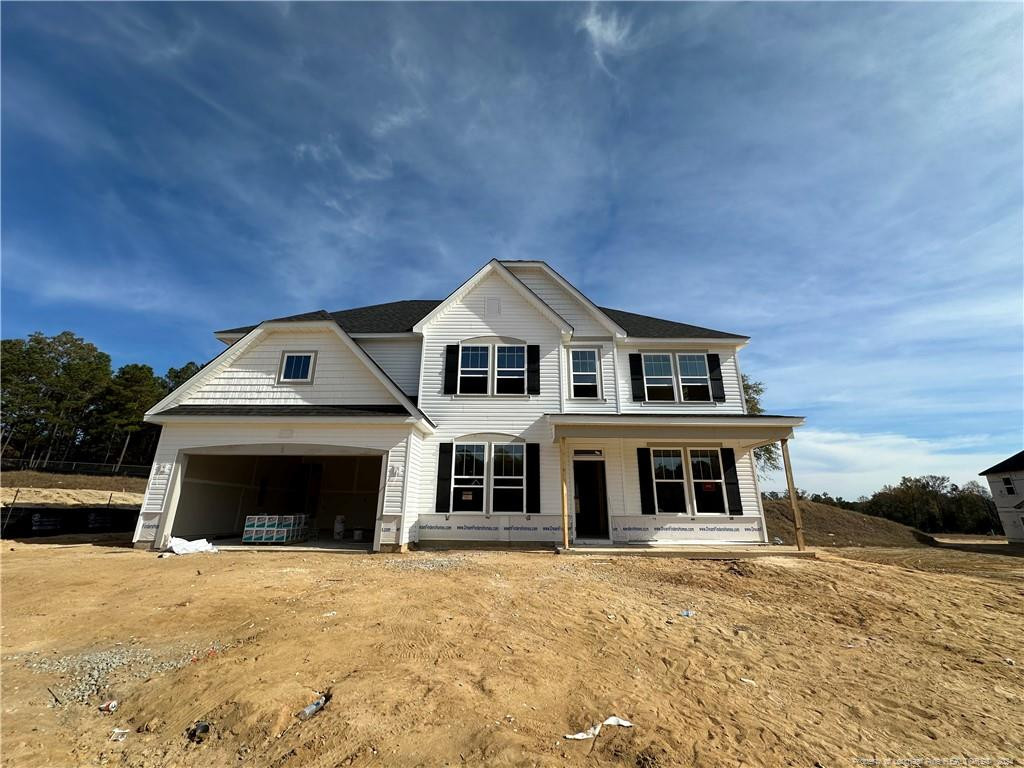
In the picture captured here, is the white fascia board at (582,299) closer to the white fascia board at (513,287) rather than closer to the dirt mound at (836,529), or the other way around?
the white fascia board at (513,287)

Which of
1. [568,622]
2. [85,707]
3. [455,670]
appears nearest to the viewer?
[85,707]

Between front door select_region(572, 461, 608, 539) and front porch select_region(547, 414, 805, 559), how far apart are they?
0.03 meters

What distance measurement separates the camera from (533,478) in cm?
1305

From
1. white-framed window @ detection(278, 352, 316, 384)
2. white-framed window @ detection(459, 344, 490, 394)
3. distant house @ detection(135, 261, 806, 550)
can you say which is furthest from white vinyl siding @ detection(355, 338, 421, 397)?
white-framed window @ detection(278, 352, 316, 384)

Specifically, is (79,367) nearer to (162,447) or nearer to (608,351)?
(162,447)

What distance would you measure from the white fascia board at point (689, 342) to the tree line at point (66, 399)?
181 feet

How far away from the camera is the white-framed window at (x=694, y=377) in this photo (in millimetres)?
14961

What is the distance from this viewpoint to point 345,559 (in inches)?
400

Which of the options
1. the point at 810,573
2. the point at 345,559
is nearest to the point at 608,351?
the point at 810,573

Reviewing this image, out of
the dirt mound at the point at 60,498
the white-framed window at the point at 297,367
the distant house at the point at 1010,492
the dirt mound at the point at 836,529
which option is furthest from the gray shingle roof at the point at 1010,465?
the dirt mound at the point at 60,498

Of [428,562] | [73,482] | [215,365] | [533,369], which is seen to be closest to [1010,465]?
[533,369]

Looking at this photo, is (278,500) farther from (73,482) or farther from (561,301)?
(73,482)

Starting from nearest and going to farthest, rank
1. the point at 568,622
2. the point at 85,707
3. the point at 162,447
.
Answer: the point at 85,707 < the point at 568,622 < the point at 162,447

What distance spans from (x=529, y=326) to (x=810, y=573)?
1010cm
